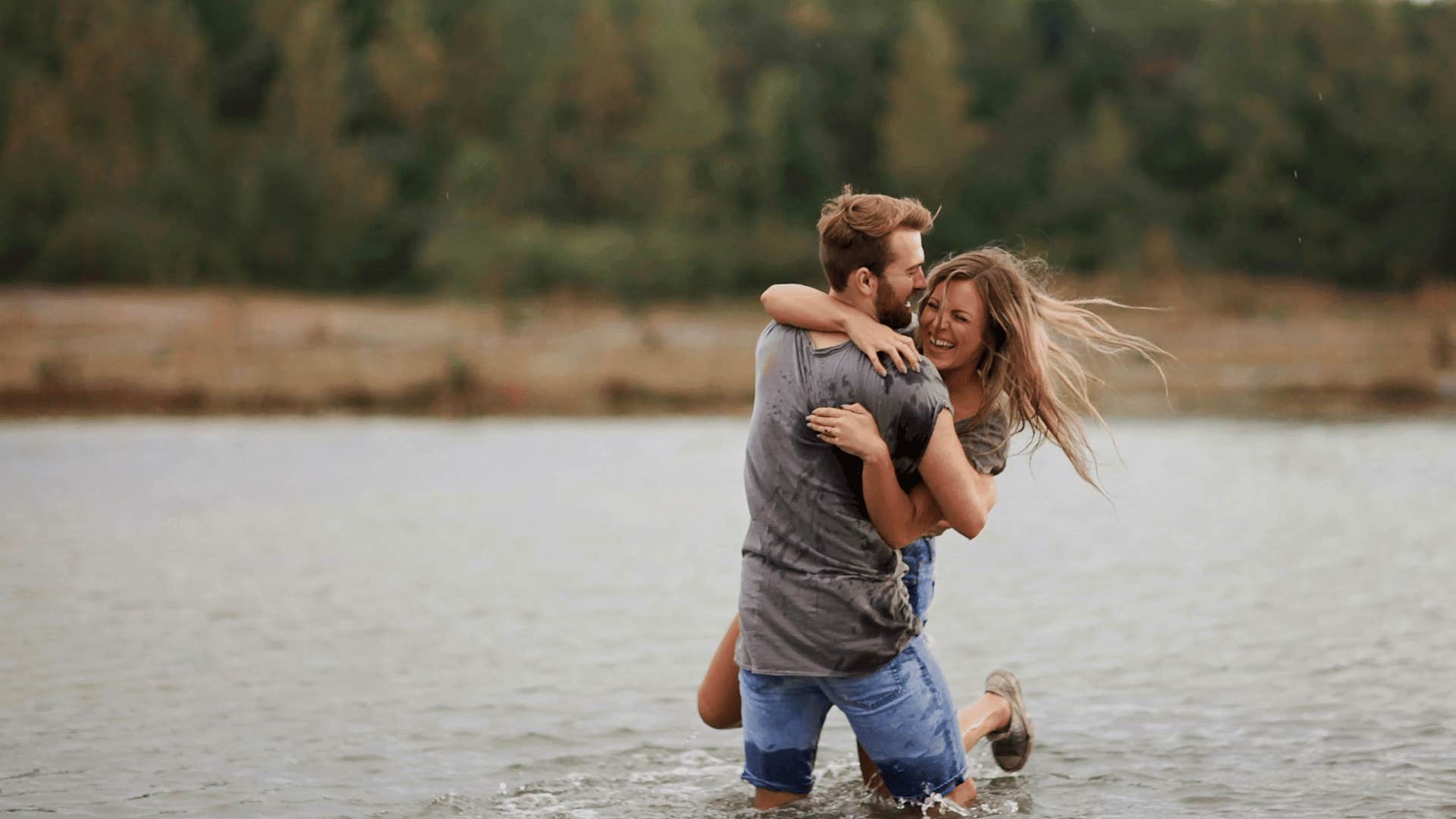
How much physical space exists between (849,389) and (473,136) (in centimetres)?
6023

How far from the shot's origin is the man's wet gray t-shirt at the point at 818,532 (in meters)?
4.79

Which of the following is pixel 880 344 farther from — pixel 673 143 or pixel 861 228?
pixel 673 143

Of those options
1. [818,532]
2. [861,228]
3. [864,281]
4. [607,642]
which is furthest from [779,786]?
[607,642]

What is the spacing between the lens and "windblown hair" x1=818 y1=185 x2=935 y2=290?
4.66 metres

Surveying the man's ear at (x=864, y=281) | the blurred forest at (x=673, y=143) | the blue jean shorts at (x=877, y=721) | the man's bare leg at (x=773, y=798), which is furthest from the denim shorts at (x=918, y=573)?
the blurred forest at (x=673, y=143)

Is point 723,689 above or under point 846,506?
under

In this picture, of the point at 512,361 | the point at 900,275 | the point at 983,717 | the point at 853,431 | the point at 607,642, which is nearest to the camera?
the point at 853,431


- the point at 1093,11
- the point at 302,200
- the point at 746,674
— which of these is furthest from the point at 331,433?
the point at 1093,11

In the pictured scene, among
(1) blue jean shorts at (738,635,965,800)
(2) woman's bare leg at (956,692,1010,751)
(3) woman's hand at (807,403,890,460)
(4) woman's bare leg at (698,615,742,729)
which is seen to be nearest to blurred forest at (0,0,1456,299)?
(2) woman's bare leg at (956,692,1010,751)

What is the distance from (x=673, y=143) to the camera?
60219mm

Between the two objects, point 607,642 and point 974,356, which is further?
point 607,642

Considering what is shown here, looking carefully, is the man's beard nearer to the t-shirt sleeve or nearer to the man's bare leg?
the t-shirt sleeve

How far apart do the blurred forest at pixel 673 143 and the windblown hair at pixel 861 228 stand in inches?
1830

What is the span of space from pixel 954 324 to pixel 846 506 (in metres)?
0.75
